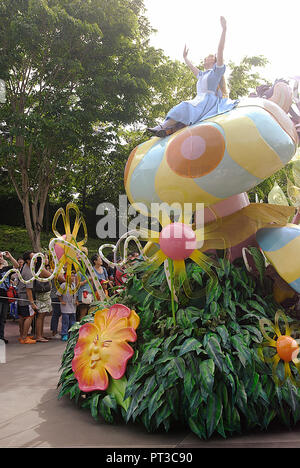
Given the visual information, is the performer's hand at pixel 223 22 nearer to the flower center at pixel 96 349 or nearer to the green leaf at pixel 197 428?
the flower center at pixel 96 349

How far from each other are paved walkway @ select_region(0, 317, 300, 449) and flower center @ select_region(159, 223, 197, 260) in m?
1.38

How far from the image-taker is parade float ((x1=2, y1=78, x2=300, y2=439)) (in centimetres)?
335

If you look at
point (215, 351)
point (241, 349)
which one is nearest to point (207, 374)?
point (215, 351)

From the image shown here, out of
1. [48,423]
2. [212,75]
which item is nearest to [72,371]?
[48,423]

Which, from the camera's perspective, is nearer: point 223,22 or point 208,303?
point 208,303

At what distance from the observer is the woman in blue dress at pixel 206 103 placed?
13.0ft

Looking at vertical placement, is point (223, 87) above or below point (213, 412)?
above

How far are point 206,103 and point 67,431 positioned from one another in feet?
10.2

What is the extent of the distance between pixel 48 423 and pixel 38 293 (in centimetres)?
450

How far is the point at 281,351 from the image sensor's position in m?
3.49

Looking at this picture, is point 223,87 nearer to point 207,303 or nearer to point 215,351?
point 207,303

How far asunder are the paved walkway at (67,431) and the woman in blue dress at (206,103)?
2.58 metres

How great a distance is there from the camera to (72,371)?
4336 millimetres
